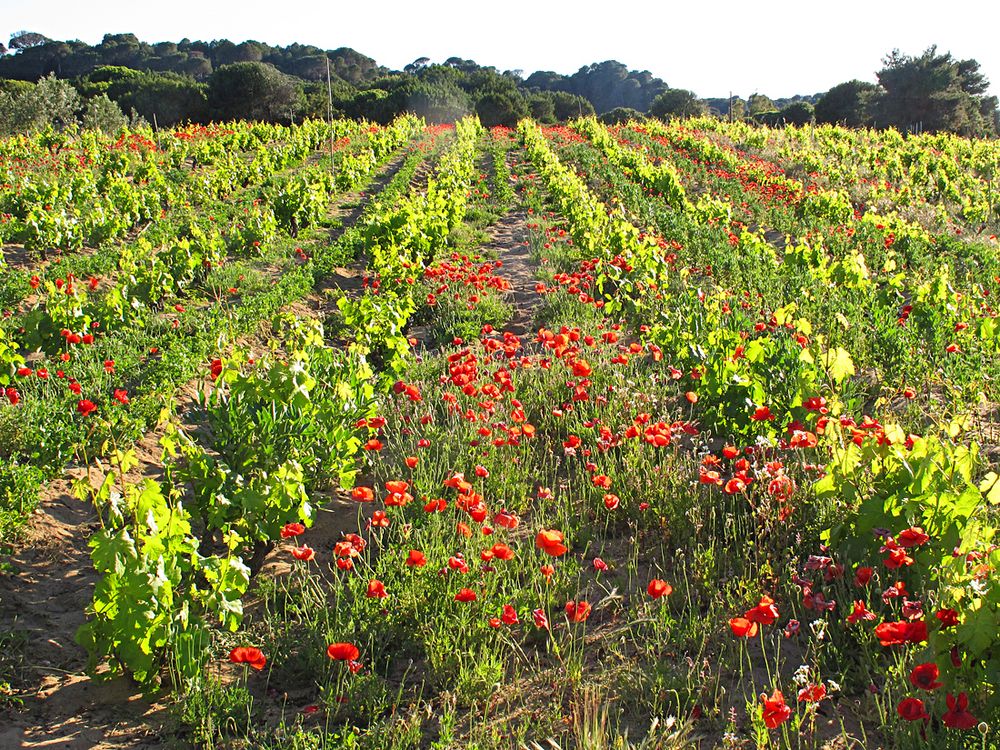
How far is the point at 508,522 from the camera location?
3.07m

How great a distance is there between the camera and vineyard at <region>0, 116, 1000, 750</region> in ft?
8.77

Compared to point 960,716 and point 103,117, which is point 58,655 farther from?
point 103,117

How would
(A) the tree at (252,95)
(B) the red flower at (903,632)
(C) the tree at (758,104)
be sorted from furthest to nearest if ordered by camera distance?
(C) the tree at (758,104), (A) the tree at (252,95), (B) the red flower at (903,632)

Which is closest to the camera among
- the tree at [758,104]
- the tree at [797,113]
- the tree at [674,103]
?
the tree at [797,113]

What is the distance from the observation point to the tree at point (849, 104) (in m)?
39.3

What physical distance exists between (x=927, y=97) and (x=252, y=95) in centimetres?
3544

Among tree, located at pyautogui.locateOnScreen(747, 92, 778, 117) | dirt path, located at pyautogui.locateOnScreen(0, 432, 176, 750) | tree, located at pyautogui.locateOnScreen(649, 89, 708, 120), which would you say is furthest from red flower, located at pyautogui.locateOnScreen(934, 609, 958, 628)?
tree, located at pyautogui.locateOnScreen(747, 92, 778, 117)

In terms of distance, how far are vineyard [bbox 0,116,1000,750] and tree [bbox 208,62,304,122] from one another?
122 feet

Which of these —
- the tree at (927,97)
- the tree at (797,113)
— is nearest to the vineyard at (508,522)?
the tree at (927,97)

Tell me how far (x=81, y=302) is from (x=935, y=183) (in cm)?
1847

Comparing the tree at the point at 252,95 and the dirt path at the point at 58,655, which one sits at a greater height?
the tree at the point at 252,95

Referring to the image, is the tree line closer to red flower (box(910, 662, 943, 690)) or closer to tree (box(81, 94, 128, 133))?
tree (box(81, 94, 128, 133))

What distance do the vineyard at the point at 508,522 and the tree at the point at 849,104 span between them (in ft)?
122

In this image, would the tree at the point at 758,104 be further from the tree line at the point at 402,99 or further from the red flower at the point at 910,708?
the red flower at the point at 910,708
